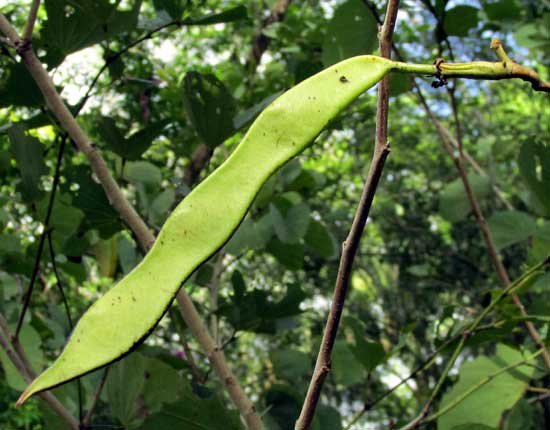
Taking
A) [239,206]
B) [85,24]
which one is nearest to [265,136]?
[239,206]

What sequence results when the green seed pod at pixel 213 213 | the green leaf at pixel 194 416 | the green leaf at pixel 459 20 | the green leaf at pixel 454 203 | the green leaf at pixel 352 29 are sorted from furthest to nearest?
the green leaf at pixel 454 203 → the green leaf at pixel 459 20 → the green leaf at pixel 352 29 → the green leaf at pixel 194 416 → the green seed pod at pixel 213 213

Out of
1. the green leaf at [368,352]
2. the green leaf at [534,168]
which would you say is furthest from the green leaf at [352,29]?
the green leaf at [368,352]

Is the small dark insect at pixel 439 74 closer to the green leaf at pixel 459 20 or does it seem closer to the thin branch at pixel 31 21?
the thin branch at pixel 31 21

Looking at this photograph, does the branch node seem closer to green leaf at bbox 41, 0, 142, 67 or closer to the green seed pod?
the green seed pod

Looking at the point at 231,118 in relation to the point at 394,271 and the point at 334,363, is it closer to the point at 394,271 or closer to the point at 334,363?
the point at 334,363

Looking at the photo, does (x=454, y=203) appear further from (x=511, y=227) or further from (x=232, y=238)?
(x=232, y=238)

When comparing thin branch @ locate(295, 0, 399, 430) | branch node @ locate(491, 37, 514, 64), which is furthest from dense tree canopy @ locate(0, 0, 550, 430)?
branch node @ locate(491, 37, 514, 64)

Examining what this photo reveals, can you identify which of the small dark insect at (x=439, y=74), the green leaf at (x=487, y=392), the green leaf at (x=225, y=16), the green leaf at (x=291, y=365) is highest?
the green leaf at (x=225, y=16)
